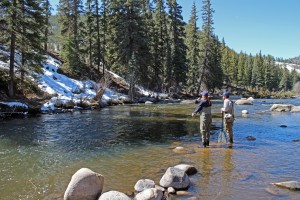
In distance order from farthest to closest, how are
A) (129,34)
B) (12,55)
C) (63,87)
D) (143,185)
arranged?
1. (129,34)
2. (63,87)
3. (12,55)
4. (143,185)

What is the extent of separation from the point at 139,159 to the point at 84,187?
3.82 metres

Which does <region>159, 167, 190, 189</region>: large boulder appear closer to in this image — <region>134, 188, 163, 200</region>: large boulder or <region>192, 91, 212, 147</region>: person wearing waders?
<region>134, 188, 163, 200</region>: large boulder

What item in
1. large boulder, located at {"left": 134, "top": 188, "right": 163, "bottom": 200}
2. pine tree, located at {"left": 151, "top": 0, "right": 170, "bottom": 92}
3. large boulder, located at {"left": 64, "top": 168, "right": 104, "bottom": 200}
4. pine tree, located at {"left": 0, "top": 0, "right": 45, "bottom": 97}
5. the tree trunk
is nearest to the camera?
large boulder, located at {"left": 134, "top": 188, "right": 163, "bottom": 200}

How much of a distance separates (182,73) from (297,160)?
134ft

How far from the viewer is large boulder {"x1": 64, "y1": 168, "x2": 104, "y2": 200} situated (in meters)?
6.48

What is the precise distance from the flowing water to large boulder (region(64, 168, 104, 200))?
633mm

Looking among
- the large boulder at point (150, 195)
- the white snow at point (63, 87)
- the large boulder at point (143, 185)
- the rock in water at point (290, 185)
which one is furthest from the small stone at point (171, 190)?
the white snow at point (63, 87)

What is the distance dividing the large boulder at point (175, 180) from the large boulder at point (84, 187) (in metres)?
1.62

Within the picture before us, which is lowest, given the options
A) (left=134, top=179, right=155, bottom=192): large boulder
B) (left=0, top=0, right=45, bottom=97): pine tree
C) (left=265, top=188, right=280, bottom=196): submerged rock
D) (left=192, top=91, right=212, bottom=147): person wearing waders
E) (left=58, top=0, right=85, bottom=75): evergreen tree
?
(left=265, top=188, right=280, bottom=196): submerged rock

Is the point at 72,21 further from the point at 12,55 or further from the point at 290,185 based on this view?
the point at 290,185

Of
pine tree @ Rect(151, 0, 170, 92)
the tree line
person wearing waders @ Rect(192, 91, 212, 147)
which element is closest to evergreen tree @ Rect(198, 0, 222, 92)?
the tree line

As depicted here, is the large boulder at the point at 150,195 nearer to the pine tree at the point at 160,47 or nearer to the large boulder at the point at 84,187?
the large boulder at the point at 84,187

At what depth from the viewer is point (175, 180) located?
7336mm

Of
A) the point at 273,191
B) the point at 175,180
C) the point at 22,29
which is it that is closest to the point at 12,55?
the point at 22,29
